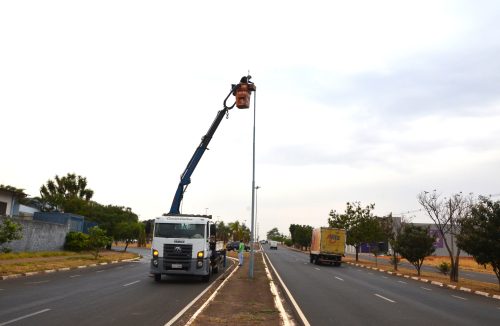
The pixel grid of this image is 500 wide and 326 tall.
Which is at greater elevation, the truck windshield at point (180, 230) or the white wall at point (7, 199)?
the white wall at point (7, 199)

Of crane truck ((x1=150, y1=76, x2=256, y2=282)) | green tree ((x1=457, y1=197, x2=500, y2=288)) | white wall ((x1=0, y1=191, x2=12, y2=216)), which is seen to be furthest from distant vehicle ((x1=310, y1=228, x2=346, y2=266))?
white wall ((x1=0, y1=191, x2=12, y2=216))

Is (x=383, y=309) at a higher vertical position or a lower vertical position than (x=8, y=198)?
lower

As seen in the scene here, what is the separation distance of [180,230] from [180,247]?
81 centimetres

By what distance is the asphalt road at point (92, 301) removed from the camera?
10.3m

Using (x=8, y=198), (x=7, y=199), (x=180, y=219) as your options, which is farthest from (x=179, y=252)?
(x=8, y=198)

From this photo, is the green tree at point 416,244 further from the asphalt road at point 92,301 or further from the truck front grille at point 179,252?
the truck front grille at point 179,252

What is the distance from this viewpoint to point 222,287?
1808 cm

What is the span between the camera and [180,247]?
19.8m

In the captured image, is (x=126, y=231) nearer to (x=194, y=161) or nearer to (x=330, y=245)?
(x=330, y=245)

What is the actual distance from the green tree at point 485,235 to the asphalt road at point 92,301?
45.8 feet

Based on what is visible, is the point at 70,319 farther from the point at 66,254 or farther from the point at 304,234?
the point at 304,234

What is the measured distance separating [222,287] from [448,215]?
76.7 feet

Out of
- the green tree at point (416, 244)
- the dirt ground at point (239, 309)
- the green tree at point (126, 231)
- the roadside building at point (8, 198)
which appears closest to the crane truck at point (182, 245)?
the dirt ground at point (239, 309)

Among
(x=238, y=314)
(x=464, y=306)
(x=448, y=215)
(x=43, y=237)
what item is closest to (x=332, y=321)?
(x=238, y=314)
